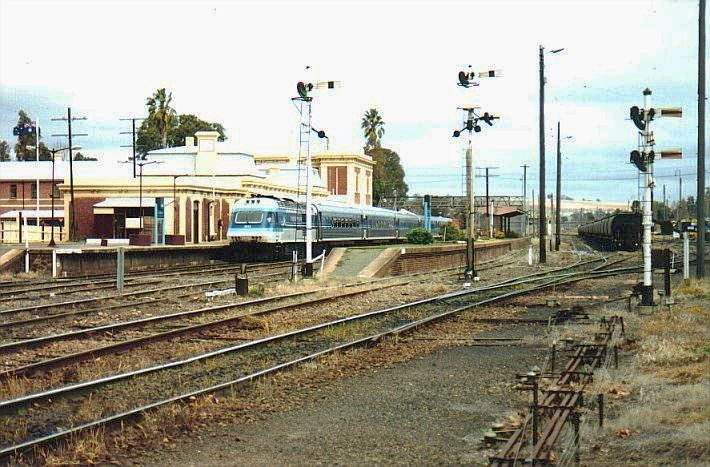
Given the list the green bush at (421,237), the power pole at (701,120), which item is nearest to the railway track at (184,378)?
the power pole at (701,120)

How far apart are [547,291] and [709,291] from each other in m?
4.35

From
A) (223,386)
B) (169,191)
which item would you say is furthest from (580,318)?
(169,191)

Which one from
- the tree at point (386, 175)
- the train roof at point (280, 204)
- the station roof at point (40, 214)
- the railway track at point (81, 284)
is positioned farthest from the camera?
the tree at point (386, 175)

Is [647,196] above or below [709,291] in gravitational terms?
above

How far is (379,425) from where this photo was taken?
820cm

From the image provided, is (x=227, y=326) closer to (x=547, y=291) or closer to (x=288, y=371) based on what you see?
(x=288, y=371)

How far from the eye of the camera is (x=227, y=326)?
15.8 meters

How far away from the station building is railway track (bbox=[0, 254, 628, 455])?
32.3 m

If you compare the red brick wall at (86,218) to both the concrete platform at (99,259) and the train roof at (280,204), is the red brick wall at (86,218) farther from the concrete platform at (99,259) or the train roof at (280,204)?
the concrete platform at (99,259)

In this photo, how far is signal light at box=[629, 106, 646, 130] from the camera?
17.0 meters

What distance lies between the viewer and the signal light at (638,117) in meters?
17.0

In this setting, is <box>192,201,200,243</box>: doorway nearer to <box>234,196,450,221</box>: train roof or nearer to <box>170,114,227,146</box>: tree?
<box>234,196,450,221</box>: train roof

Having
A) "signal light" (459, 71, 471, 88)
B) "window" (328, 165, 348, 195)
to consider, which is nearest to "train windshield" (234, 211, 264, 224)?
"signal light" (459, 71, 471, 88)

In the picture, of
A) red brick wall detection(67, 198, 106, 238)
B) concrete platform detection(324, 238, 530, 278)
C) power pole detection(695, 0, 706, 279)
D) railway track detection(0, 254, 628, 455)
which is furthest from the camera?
red brick wall detection(67, 198, 106, 238)
